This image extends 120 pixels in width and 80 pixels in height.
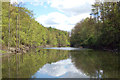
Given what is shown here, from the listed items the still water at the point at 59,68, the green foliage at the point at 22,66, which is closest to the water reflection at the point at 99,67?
the still water at the point at 59,68

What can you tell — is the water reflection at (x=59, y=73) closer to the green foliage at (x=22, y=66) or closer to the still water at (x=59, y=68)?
the still water at (x=59, y=68)

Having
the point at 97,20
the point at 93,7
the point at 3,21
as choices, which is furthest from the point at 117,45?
the point at 3,21

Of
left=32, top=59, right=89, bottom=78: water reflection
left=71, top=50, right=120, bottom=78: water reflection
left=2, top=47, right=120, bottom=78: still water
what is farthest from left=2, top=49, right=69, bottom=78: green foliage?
left=71, top=50, right=120, bottom=78: water reflection

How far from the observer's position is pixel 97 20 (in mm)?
54062

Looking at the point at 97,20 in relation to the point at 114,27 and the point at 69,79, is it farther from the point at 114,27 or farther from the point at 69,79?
the point at 69,79

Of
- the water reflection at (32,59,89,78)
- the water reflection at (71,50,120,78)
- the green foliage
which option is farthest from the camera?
the water reflection at (71,50,120,78)

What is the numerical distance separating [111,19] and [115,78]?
3002 centimetres

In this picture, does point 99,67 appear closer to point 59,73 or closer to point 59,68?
point 59,68

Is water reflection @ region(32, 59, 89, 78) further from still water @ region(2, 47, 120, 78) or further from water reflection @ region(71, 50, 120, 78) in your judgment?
water reflection @ region(71, 50, 120, 78)

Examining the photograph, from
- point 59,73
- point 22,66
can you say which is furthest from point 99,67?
point 22,66

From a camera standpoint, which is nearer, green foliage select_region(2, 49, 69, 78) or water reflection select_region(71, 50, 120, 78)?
green foliage select_region(2, 49, 69, 78)

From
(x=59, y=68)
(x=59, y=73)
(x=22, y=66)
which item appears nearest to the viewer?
(x=59, y=73)

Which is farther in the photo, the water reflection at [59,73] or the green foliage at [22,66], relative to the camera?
the green foliage at [22,66]

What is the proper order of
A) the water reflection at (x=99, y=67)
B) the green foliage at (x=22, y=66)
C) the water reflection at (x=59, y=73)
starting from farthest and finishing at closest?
1. the water reflection at (x=99, y=67)
2. the green foliage at (x=22, y=66)
3. the water reflection at (x=59, y=73)
